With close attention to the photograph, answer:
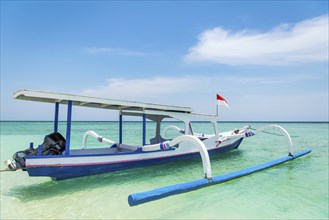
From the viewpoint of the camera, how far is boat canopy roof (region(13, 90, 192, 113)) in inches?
277

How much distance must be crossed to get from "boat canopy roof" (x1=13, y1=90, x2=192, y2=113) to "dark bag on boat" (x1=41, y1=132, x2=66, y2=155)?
48.1 inches

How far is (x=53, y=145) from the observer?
7.80 meters

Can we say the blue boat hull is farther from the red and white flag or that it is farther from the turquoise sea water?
the red and white flag

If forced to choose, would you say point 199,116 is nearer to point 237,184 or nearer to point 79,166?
point 237,184

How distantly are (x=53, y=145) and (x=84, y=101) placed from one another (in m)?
1.63

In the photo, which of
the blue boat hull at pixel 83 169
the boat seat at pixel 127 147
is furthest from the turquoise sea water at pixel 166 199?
the boat seat at pixel 127 147

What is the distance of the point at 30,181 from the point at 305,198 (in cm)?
839

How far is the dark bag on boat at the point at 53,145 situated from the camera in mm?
7652

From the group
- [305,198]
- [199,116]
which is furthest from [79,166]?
[305,198]

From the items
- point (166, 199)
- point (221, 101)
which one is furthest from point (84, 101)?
point (221, 101)

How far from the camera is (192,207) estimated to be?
5.93 metres

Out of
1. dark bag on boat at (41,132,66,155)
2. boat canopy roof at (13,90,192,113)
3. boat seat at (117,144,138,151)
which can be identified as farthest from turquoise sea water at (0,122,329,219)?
boat canopy roof at (13,90,192,113)

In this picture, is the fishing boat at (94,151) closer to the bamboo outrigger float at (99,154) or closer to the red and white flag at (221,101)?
the bamboo outrigger float at (99,154)

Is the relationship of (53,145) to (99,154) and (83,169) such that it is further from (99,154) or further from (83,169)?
(99,154)
